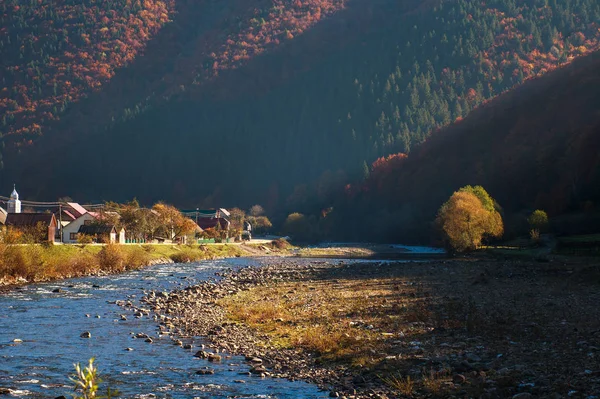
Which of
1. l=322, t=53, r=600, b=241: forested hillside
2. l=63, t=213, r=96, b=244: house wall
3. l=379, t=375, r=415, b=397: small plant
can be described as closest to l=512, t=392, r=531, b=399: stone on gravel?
l=379, t=375, r=415, b=397: small plant

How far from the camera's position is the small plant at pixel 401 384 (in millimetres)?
18281

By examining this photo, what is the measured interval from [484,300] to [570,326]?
35.9ft

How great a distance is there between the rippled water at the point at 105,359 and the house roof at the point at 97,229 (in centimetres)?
5667

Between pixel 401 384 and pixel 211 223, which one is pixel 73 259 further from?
pixel 211 223

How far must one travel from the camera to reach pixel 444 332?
26234mm

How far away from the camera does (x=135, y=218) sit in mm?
107875

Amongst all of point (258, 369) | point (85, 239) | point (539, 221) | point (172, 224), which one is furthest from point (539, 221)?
point (258, 369)

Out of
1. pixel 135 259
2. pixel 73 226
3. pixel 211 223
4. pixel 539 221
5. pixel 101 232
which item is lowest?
pixel 135 259

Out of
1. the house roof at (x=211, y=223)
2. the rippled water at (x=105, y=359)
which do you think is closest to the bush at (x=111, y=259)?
the rippled water at (x=105, y=359)

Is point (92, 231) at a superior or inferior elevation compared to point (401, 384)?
superior

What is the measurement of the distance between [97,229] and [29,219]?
1127 cm

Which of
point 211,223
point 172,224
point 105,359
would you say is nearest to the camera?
point 105,359

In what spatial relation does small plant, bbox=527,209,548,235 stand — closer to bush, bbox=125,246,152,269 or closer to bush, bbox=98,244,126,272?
bush, bbox=125,246,152,269

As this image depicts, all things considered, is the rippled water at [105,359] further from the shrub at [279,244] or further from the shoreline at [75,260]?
the shrub at [279,244]
